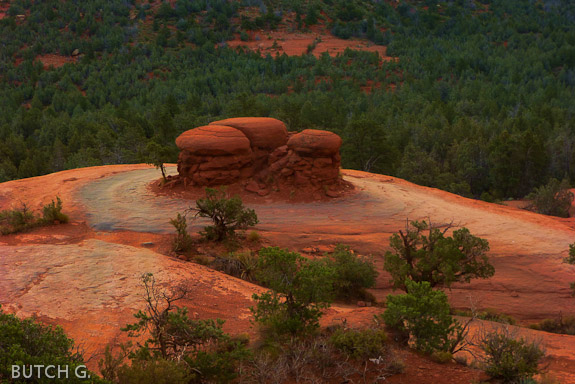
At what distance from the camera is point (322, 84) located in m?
62.6

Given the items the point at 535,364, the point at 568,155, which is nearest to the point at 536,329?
the point at 535,364

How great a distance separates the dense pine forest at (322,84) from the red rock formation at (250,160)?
185 cm

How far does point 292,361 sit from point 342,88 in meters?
55.8

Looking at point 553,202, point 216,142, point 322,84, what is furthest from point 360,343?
point 322,84

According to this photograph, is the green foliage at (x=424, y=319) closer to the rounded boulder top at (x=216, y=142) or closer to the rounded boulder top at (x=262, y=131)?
the rounded boulder top at (x=216, y=142)

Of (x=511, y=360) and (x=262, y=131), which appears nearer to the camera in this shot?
(x=511, y=360)

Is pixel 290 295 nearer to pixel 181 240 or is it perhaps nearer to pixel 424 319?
pixel 424 319

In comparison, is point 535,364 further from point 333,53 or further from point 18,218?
point 333,53

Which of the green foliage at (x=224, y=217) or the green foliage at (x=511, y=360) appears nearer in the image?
the green foliage at (x=511, y=360)

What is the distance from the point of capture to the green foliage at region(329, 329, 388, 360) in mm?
7582

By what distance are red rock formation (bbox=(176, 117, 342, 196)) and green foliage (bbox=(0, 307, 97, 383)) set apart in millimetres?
12074

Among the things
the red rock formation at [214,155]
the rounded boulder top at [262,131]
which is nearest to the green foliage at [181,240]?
the red rock formation at [214,155]

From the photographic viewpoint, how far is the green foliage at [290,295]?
326 inches

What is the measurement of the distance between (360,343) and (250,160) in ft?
40.5
